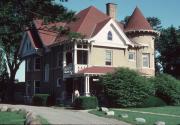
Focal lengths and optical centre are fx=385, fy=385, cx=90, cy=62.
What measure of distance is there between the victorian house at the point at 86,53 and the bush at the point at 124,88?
132 inches

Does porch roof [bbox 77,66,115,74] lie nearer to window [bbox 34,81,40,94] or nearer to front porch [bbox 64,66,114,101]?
front porch [bbox 64,66,114,101]

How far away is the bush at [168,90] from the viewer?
39938mm

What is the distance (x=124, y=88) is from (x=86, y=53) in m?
8.55

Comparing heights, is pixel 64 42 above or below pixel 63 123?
above

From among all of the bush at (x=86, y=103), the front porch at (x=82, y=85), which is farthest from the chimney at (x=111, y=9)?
the bush at (x=86, y=103)

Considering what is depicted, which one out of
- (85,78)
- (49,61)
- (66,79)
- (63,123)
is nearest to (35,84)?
(49,61)

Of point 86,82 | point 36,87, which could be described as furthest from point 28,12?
point 36,87

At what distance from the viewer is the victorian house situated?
136ft

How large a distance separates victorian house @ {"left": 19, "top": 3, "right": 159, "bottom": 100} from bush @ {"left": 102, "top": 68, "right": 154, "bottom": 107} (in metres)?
3.36

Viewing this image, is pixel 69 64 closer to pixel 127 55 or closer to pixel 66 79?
pixel 66 79

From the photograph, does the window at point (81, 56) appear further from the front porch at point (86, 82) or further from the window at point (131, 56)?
the window at point (131, 56)

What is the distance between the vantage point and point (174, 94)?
40.0 meters

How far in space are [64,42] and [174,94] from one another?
1286cm

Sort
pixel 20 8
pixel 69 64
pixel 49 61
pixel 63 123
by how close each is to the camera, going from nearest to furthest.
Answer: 1. pixel 63 123
2. pixel 20 8
3. pixel 69 64
4. pixel 49 61
